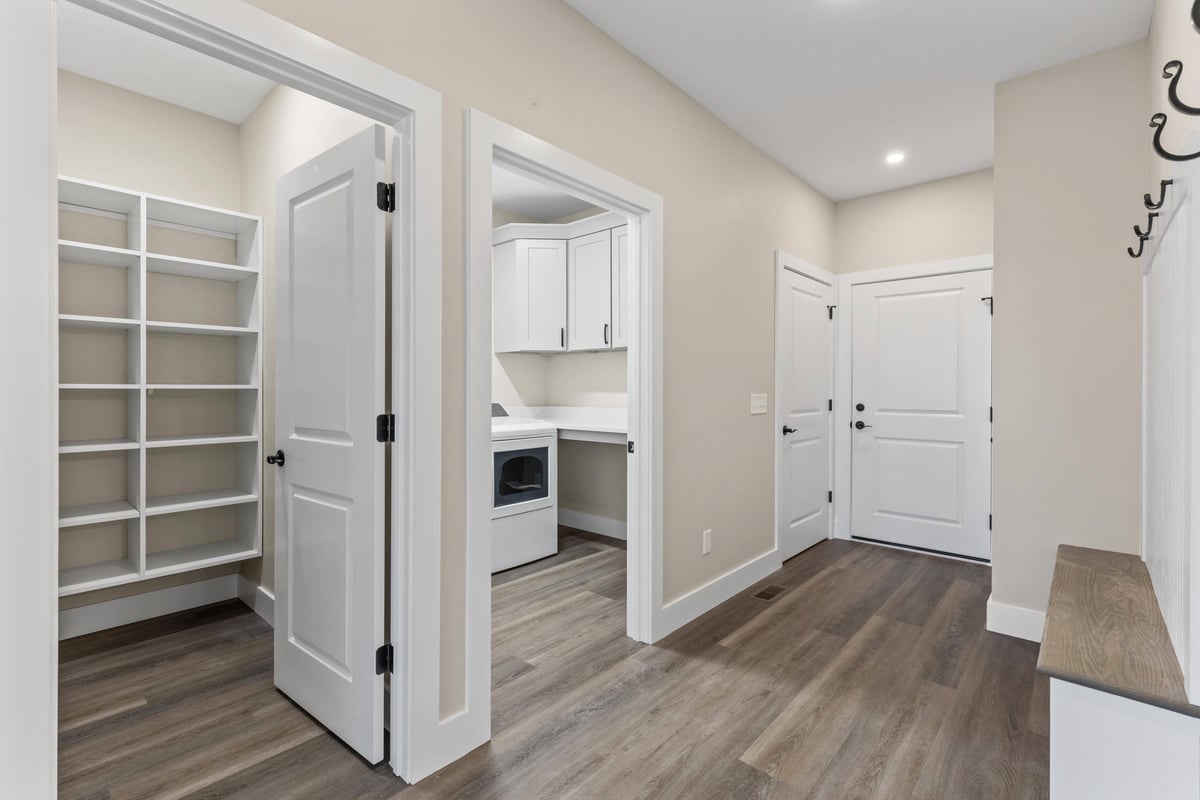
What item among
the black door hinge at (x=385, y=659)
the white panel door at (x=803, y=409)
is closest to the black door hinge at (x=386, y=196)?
the black door hinge at (x=385, y=659)

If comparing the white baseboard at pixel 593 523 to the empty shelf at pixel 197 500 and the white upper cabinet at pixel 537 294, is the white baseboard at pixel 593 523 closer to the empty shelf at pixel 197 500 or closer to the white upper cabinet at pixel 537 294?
the white upper cabinet at pixel 537 294

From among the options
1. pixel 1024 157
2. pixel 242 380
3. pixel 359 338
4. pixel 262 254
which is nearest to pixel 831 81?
pixel 1024 157

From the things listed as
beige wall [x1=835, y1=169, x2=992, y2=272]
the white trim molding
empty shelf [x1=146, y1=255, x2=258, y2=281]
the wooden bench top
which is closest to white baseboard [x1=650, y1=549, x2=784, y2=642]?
the white trim molding

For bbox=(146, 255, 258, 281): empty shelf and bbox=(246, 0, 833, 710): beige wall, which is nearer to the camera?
bbox=(246, 0, 833, 710): beige wall

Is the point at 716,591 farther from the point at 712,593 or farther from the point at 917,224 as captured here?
the point at 917,224

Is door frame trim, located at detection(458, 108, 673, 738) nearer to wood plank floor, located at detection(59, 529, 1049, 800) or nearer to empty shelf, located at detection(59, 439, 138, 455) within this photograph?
wood plank floor, located at detection(59, 529, 1049, 800)

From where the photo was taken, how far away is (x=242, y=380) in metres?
3.09

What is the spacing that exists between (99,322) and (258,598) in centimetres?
150

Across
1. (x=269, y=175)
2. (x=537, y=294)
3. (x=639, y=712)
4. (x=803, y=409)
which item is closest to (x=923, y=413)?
(x=803, y=409)

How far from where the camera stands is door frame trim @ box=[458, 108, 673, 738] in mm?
1865

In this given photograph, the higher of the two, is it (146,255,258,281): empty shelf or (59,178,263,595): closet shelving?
(146,255,258,281): empty shelf

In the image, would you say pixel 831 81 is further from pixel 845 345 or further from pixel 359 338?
pixel 359 338

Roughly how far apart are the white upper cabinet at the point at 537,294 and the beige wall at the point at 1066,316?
2.75 m

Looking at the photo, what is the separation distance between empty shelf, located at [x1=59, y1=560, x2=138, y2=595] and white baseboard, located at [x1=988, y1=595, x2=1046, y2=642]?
13.2 ft
